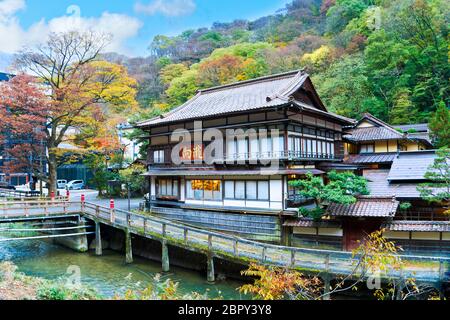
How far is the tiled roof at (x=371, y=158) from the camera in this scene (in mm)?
23484

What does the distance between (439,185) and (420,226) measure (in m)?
2.06

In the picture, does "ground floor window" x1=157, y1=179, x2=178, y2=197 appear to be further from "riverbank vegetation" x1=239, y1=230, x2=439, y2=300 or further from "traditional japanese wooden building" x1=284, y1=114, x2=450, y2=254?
"riverbank vegetation" x1=239, y1=230, x2=439, y2=300

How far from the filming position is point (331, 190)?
14266 mm

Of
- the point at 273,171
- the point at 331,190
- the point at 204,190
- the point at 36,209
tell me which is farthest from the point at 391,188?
the point at 36,209

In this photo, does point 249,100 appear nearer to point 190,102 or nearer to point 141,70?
point 190,102

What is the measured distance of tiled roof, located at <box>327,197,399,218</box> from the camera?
13727mm

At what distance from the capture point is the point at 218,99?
2203 centimetres

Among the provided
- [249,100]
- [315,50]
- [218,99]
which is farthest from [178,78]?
[249,100]

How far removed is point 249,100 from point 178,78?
25.6 meters

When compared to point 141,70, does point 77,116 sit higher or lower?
lower

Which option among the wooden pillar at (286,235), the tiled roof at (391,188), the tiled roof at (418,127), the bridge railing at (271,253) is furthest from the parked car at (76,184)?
the tiled roof at (418,127)

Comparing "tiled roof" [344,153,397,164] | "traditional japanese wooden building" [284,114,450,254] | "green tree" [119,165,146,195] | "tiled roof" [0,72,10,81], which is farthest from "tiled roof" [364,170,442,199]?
"tiled roof" [0,72,10,81]
